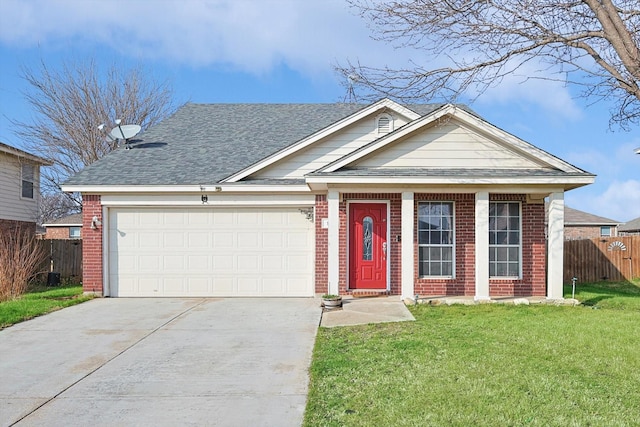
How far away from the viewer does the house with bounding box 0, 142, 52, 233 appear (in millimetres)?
17297

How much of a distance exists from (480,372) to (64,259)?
15.2m

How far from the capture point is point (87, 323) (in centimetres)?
964

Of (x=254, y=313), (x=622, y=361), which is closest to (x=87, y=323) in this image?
(x=254, y=313)

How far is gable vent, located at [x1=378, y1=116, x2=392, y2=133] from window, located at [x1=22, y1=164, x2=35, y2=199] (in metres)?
13.6

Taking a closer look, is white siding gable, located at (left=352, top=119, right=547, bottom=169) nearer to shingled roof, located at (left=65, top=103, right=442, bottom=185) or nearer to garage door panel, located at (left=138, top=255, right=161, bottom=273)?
shingled roof, located at (left=65, top=103, right=442, bottom=185)

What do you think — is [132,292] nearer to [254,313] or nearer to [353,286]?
[254,313]

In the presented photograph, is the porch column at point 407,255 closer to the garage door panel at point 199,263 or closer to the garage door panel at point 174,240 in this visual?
the garage door panel at point 199,263

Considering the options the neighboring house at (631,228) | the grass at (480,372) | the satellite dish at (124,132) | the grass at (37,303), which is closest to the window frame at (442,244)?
the grass at (480,372)

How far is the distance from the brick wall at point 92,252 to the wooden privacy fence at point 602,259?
48.5 feet

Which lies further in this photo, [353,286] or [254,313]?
[353,286]

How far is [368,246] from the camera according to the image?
41.3 feet

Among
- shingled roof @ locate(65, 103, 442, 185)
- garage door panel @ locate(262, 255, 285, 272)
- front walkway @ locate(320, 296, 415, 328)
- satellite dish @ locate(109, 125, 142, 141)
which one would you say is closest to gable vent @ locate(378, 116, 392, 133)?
shingled roof @ locate(65, 103, 442, 185)

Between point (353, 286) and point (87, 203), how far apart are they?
709 centimetres

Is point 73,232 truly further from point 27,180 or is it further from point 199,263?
point 199,263
